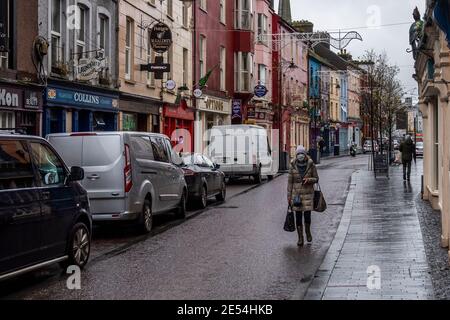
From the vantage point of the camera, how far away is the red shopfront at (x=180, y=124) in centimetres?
3121

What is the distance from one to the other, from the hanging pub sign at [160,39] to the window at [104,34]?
1.58 m

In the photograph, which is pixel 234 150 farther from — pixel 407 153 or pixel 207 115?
pixel 207 115

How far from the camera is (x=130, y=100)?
26.3 m

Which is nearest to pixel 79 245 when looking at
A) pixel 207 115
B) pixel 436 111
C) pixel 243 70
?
pixel 436 111

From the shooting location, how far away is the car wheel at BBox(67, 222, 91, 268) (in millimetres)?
9523

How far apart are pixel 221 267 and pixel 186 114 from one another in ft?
79.3

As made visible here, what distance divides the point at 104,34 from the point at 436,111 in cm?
1235

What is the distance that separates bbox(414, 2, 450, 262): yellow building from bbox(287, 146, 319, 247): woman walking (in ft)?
6.96

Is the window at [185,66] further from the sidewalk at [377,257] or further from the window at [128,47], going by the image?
the sidewalk at [377,257]

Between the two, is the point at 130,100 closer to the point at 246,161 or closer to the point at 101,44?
the point at 101,44

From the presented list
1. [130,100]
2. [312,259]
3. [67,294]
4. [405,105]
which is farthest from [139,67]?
[405,105]

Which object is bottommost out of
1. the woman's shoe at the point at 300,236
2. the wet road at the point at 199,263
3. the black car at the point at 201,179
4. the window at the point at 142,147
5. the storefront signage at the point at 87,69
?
the wet road at the point at 199,263

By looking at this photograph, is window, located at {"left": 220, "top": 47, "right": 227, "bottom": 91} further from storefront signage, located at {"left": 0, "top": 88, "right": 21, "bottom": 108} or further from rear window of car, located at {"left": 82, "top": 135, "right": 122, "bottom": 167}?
rear window of car, located at {"left": 82, "top": 135, "right": 122, "bottom": 167}

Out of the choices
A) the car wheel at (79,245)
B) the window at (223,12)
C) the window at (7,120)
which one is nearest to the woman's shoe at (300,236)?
the car wheel at (79,245)
